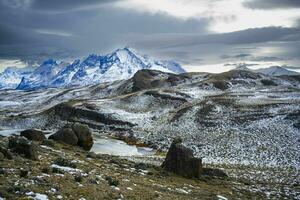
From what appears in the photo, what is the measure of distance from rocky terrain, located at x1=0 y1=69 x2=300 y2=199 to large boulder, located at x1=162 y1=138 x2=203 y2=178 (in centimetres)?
105

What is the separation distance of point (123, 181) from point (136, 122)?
183 ft

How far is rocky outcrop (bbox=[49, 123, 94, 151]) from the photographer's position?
3909cm

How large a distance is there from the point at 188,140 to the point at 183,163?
1189 inches

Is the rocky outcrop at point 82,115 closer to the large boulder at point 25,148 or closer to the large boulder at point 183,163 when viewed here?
the large boulder at point 183,163

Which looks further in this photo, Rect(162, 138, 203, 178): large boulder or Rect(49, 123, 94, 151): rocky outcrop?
Rect(49, 123, 94, 151): rocky outcrop


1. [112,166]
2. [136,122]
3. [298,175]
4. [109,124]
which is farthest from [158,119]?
[112,166]

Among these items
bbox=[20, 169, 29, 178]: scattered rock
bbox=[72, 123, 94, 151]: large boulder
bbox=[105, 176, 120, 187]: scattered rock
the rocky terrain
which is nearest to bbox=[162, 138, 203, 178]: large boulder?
the rocky terrain

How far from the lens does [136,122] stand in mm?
80812

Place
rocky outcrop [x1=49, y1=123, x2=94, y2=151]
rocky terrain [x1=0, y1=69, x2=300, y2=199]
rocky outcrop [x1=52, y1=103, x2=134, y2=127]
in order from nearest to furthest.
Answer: rocky terrain [x1=0, y1=69, x2=300, y2=199]
rocky outcrop [x1=49, y1=123, x2=94, y2=151]
rocky outcrop [x1=52, y1=103, x2=134, y2=127]

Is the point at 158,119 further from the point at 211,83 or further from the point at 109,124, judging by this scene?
the point at 211,83

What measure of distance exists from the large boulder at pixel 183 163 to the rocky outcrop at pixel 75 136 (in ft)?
31.8

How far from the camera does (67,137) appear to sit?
39094 millimetres

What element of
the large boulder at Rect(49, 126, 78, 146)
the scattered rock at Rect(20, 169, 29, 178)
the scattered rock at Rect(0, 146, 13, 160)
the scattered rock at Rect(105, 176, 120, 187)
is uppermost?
the scattered rock at Rect(0, 146, 13, 160)

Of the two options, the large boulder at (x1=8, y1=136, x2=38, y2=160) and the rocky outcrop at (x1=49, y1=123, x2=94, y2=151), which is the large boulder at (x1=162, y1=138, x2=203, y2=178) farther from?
the large boulder at (x1=8, y1=136, x2=38, y2=160)
